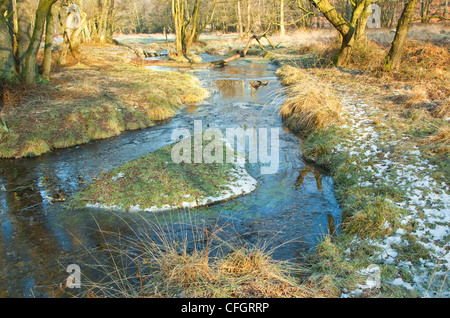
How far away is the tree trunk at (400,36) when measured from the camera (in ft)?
36.0

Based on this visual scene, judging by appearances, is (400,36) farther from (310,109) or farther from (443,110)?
(443,110)

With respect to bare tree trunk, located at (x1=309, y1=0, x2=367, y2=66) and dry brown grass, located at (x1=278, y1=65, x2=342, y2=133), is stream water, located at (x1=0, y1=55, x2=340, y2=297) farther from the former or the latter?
bare tree trunk, located at (x1=309, y1=0, x2=367, y2=66)

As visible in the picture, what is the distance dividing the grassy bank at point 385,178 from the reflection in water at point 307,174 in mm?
274

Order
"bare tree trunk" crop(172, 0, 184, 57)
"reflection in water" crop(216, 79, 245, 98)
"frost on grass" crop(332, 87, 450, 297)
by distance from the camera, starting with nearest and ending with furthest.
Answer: "frost on grass" crop(332, 87, 450, 297) < "reflection in water" crop(216, 79, 245, 98) < "bare tree trunk" crop(172, 0, 184, 57)

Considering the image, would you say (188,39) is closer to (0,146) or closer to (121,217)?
(0,146)

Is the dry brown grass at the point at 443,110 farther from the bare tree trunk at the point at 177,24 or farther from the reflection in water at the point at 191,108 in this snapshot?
the bare tree trunk at the point at 177,24

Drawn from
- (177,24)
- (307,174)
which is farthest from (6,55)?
(177,24)

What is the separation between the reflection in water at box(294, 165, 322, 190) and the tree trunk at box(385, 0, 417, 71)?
23.9 ft

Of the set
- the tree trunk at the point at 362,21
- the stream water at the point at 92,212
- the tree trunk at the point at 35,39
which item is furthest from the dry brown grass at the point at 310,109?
the tree trunk at the point at 35,39

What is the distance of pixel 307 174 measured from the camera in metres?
6.77

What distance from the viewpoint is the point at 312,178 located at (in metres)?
6.61

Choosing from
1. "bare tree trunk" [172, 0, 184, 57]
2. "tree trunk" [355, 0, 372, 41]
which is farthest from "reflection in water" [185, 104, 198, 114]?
"bare tree trunk" [172, 0, 184, 57]

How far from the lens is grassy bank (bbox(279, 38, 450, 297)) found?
11.7ft
